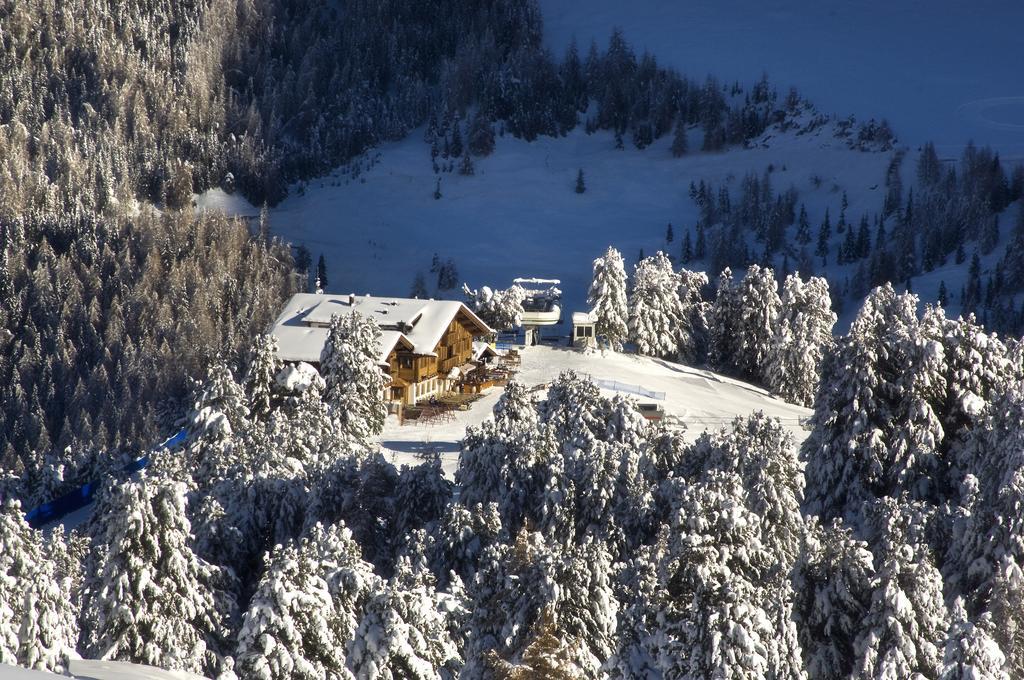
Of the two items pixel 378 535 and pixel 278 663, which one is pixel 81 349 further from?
pixel 278 663

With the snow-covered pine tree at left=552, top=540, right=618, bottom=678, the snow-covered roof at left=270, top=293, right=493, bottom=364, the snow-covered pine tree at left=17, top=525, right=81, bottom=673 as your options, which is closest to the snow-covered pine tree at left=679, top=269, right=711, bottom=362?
the snow-covered roof at left=270, top=293, right=493, bottom=364

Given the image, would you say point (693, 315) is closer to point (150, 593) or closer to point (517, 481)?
point (517, 481)

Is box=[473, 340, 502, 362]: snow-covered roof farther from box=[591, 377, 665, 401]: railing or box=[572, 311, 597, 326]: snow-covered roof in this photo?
box=[572, 311, 597, 326]: snow-covered roof

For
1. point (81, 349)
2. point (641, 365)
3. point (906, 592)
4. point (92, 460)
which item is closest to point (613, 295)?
point (641, 365)

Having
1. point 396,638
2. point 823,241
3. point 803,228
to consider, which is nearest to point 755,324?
point 396,638

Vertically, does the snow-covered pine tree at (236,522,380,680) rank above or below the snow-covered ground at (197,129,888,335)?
above

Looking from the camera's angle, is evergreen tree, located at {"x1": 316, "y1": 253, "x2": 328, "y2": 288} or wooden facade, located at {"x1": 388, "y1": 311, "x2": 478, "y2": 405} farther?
evergreen tree, located at {"x1": 316, "y1": 253, "x2": 328, "y2": 288}

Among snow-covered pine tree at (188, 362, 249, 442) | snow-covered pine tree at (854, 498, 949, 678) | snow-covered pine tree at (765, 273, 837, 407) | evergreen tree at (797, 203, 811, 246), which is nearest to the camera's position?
snow-covered pine tree at (854, 498, 949, 678)
